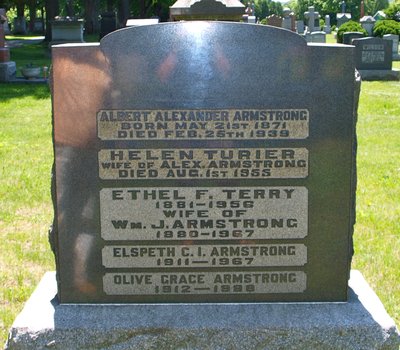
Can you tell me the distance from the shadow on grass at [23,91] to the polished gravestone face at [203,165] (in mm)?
12249

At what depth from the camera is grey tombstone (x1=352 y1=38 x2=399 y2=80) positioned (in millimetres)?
19359

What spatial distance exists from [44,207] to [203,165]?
11.8 feet

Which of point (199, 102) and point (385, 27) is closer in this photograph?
point (199, 102)

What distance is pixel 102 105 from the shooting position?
3174mm

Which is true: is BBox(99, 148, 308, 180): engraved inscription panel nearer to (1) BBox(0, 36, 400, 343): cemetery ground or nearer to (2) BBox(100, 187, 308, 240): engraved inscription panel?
(2) BBox(100, 187, 308, 240): engraved inscription panel

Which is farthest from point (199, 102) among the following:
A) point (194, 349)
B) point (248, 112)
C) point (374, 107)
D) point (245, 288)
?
point (374, 107)

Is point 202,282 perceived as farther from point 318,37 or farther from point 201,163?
point 318,37

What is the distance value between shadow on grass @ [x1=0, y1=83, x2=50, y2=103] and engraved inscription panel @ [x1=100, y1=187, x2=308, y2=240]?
12.3m

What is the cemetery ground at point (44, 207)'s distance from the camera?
461 centimetres

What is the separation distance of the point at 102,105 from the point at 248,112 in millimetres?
689

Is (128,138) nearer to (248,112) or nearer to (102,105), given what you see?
(102,105)

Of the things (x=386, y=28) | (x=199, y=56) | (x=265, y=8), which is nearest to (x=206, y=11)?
(x=199, y=56)

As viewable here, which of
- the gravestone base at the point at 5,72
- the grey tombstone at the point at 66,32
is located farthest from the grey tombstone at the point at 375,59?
the grey tombstone at the point at 66,32

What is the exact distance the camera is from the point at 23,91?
1647 cm
